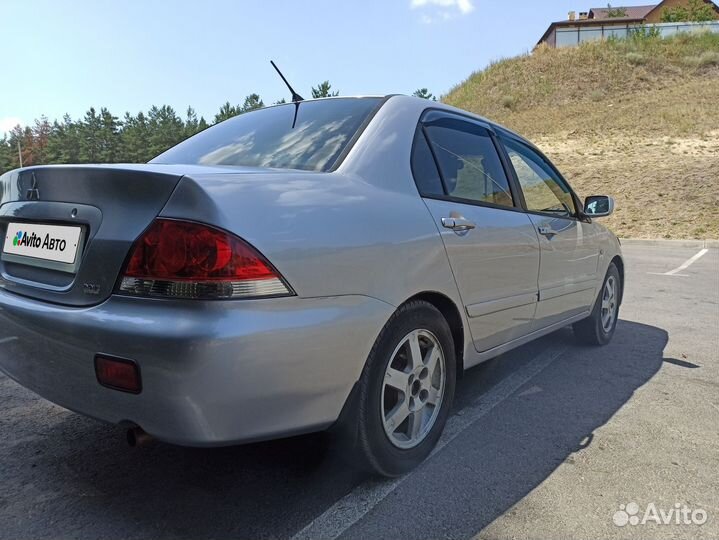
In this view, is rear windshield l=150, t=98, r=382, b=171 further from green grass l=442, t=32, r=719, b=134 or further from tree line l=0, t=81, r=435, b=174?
tree line l=0, t=81, r=435, b=174

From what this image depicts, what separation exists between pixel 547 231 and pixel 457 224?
3.53 ft

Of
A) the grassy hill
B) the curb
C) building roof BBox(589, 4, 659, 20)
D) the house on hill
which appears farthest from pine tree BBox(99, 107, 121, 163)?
the curb

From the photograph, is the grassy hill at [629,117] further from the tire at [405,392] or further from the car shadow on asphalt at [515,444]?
the tire at [405,392]

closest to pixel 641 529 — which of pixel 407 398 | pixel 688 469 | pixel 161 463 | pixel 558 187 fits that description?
pixel 688 469

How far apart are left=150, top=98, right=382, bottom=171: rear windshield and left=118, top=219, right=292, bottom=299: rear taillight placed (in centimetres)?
64

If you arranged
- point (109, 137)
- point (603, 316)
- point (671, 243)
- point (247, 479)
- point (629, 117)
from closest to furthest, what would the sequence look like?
point (247, 479)
point (603, 316)
point (671, 243)
point (629, 117)
point (109, 137)

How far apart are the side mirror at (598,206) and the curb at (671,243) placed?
10.2 m

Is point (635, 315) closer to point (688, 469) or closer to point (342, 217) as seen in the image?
point (688, 469)

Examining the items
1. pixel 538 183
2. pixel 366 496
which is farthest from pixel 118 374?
pixel 538 183

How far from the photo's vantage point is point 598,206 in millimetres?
4043

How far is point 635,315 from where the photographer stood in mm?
5695

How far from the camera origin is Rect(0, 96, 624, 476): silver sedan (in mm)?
1665

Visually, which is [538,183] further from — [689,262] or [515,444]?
[689,262]

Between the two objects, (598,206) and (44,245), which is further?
(598,206)
